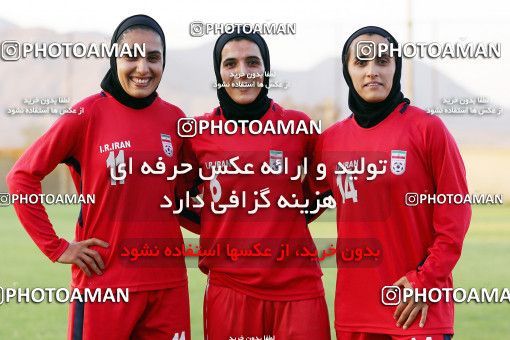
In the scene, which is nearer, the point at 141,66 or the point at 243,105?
the point at 141,66

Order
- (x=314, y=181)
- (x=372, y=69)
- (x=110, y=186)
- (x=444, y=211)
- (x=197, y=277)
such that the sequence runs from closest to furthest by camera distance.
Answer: (x=444, y=211), (x=372, y=69), (x=110, y=186), (x=314, y=181), (x=197, y=277)

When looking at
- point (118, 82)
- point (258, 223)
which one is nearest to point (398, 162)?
point (258, 223)

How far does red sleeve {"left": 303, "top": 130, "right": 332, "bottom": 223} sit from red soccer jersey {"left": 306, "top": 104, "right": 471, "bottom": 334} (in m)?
0.23

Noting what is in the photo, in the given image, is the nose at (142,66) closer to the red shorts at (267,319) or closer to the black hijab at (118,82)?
the black hijab at (118,82)

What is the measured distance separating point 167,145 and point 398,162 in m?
1.11

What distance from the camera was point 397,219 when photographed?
10.8ft

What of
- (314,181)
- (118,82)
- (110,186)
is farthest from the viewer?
(314,181)

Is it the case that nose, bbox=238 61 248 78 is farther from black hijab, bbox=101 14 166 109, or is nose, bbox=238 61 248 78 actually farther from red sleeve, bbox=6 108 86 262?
red sleeve, bbox=6 108 86 262

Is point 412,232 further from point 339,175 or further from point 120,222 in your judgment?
point 120,222

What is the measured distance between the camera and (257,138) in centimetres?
359

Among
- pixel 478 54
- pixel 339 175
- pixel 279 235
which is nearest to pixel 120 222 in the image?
pixel 279 235

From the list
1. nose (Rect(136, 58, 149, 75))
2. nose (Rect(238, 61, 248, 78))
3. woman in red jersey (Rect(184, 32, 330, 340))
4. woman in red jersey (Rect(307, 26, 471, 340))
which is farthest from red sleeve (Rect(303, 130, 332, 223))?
nose (Rect(136, 58, 149, 75))

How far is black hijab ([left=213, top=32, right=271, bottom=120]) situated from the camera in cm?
363

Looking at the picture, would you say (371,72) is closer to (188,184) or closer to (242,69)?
(242,69)
